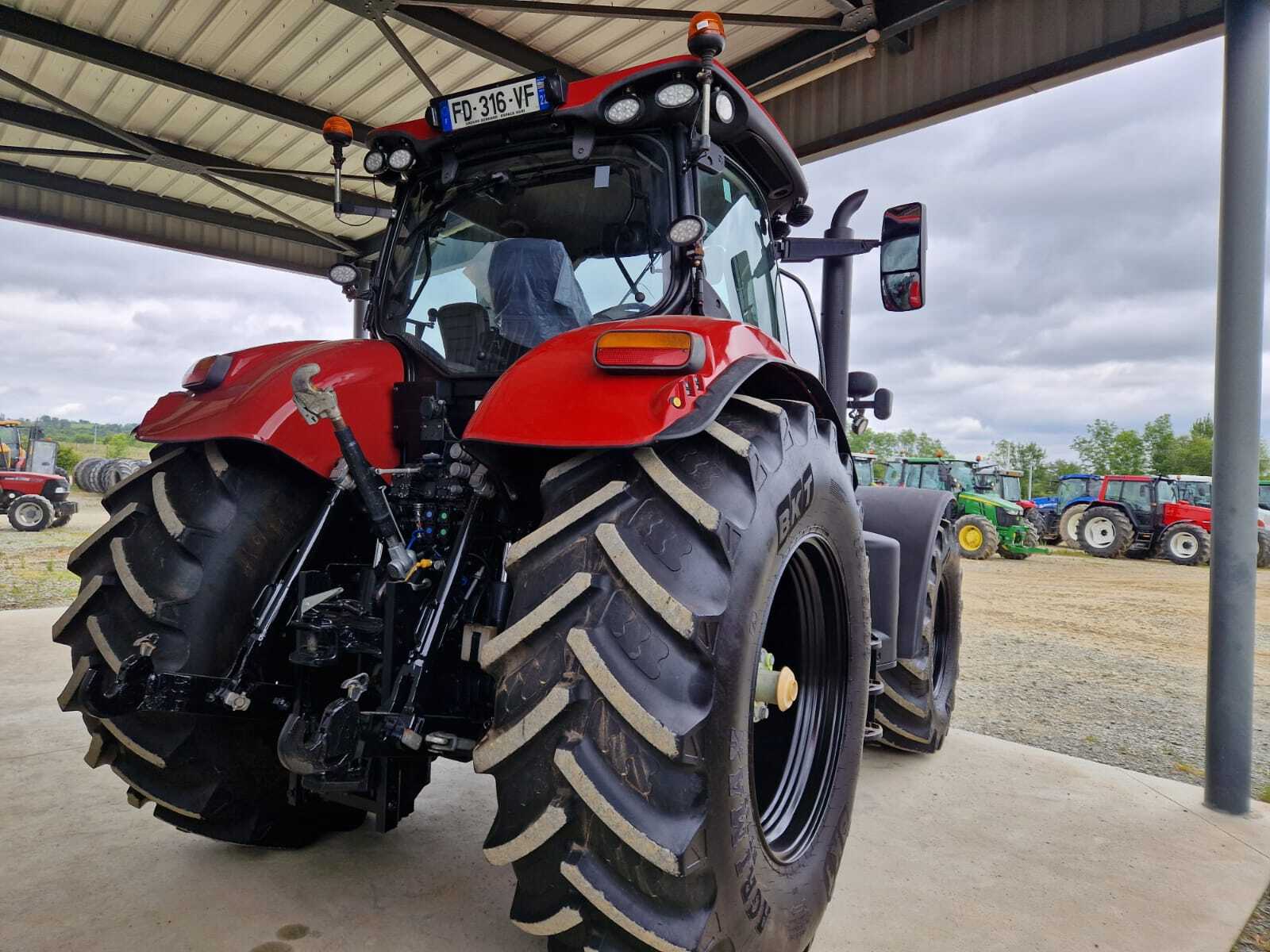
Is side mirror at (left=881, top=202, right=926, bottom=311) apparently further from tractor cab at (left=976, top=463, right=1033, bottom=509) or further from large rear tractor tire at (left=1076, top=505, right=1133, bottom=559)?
large rear tractor tire at (left=1076, top=505, right=1133, bottom=559)

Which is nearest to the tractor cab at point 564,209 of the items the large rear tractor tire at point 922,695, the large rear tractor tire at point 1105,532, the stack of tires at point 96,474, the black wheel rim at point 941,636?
the large rear tractor tire at point 922,695

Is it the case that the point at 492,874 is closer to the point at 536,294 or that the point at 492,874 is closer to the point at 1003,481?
the point at 536,294

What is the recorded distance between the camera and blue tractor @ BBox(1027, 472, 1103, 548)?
59.8ft

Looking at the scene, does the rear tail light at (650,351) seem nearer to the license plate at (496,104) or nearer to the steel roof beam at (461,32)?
the license plate at (496,104)

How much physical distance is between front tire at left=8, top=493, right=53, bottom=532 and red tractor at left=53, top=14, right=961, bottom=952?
50.8ft

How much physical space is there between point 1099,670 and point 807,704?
5.70m

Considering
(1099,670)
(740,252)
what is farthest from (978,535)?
(740,252)

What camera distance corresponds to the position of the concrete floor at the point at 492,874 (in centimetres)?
202

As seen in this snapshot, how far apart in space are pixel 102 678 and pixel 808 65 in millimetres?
5241

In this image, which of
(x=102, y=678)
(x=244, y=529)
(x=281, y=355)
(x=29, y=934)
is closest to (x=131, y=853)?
(x=29, y=934)

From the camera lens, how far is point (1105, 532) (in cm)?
1764

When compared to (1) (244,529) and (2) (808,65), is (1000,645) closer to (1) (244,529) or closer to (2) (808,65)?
(2) (808,65)

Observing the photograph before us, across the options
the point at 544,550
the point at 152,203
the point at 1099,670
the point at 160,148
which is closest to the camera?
the point at 544,550

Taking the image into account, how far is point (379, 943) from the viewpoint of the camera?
1943 millimetres
